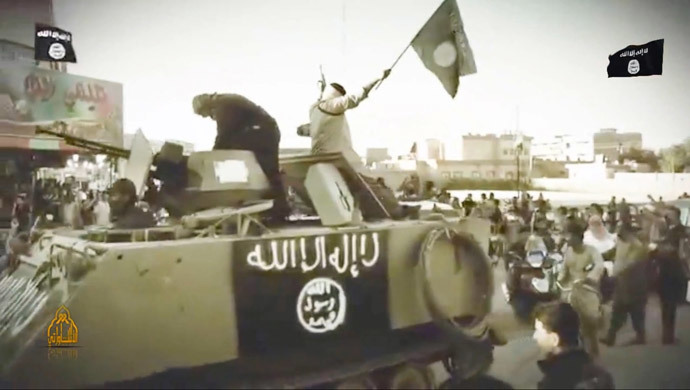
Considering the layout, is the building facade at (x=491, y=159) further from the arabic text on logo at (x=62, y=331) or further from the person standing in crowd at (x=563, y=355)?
the arabic text on logo at (x=62, y=331)

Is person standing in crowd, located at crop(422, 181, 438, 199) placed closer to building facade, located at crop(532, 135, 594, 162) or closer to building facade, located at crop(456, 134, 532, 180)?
building facade, located at crop(456, 134, 532, 180)

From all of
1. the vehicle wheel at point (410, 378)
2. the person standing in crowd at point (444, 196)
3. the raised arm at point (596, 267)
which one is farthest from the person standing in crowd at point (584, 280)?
the vehicle wheel at point (410, 378)

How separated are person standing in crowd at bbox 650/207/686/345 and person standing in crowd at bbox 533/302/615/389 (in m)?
0.39

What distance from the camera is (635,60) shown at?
3.21 metres

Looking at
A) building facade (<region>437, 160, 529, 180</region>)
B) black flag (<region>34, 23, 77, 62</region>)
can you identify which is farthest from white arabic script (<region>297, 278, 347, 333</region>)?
black flag (<region>34, 23, 77, 62</region>)

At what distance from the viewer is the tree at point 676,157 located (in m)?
3.18

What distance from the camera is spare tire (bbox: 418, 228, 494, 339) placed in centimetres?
288

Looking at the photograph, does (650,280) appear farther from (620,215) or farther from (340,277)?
(340,277)

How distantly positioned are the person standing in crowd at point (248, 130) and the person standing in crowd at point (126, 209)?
1.23 feet

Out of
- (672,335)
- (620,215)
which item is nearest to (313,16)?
(620,215)

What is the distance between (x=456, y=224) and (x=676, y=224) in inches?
41.5

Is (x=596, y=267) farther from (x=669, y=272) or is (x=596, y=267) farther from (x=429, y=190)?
(x=429, y=190)

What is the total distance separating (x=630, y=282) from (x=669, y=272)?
0.20 meters

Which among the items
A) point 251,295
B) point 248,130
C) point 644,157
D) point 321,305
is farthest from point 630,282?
point 248,130
